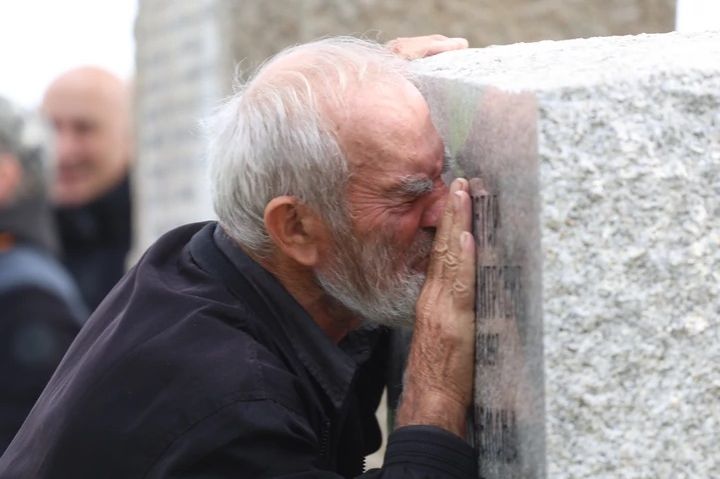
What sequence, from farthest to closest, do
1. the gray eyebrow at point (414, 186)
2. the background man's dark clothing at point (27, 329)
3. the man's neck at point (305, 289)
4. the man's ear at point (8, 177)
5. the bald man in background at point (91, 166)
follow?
1. the bald man in background at point (91, 166)
2. the man's ear at point (8, 177)
3. the background man's dark clothing at point (27, 329)
4. the man's neck at point (305, 289)
5. the gray eyebrow at point (414, 186)

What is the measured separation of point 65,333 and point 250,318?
2001 mm

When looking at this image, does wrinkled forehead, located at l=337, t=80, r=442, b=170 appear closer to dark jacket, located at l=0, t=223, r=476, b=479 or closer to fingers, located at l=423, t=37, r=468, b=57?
dark jacket, located at l=0, t=223, r=476, b=479

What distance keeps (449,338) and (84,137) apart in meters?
4.92

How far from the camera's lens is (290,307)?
244 cm

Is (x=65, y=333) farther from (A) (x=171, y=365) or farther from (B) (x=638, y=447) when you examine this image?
(B) (x=638, y=447)

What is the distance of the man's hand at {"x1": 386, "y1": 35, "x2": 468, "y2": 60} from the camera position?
9.26 feet

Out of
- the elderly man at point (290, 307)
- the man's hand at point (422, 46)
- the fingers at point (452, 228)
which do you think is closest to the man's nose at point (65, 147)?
the man's hand at point (422, 46)

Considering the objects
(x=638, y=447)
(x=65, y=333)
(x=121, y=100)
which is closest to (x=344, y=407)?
Answer: (x=638, y=447)

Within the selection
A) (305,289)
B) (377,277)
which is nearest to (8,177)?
(305,289)

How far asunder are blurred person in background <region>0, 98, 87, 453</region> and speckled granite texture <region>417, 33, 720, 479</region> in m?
2.48

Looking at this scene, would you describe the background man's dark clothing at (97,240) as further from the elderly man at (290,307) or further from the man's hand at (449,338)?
the man's hand at (449,338)

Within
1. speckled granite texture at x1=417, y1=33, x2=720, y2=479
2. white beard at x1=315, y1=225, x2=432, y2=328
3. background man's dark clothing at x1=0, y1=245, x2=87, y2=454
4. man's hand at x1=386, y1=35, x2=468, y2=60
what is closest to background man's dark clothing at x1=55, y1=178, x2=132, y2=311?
background man's dark clothing at x1=0, y1=245, x2=87, y2=454

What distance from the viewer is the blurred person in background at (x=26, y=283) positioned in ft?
13.7

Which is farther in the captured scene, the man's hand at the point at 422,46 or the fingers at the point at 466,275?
the man's hand at the point at 422,46
